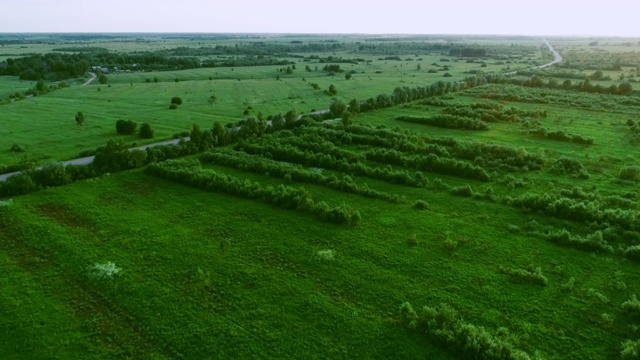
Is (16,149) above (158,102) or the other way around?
the other way around

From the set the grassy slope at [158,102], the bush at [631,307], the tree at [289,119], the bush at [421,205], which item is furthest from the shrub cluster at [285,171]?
the bush at [631,307]

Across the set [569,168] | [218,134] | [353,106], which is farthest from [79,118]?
[569,168]

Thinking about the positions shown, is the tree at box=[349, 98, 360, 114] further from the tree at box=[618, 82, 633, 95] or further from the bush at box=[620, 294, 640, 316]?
the tree at box=[618, 82, 633, 95]

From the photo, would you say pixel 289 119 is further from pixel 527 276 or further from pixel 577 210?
pixel 527 276

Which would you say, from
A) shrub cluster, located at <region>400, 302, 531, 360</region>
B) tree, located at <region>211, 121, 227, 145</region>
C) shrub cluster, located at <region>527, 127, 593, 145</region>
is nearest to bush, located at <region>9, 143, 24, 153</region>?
tree, located at <region>211, 121, 227, 145</region>

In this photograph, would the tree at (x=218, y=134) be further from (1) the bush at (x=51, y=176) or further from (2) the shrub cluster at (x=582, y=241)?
(2) the shrub cluster at (x=582, y=241)

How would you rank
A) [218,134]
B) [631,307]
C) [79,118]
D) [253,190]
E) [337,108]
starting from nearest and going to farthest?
[631,307] → [253,190] → [218,134] → [79,118] → [337,108]
